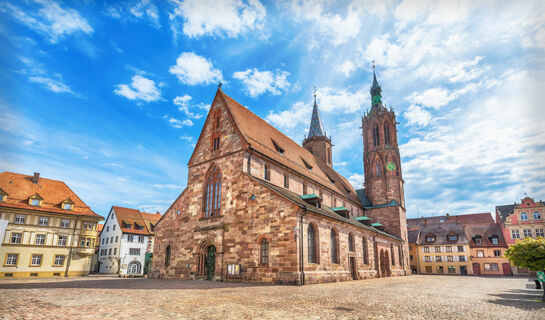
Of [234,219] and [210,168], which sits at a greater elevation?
[210,168]

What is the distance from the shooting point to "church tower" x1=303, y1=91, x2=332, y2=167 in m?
51.7

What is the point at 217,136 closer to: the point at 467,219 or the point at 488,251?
the point at 488,251

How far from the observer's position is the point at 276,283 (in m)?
19.6

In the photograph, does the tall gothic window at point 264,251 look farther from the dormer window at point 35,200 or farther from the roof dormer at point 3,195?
the roof dormer at point 3,195

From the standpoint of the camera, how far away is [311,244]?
21828 mm

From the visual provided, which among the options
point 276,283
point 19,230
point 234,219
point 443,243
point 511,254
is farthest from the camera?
point 443,243

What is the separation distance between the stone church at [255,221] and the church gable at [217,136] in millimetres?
92

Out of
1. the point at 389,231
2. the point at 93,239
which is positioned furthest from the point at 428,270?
the point at 93,239

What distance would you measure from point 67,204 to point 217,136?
21885 millimetres

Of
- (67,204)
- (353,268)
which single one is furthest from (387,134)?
(67,204)

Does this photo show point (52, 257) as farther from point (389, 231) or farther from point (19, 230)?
point (389, 231)

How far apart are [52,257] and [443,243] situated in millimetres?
59152

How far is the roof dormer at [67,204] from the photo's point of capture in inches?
1403

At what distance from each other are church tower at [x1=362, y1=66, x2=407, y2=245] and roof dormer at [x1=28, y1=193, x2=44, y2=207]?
4094 cm
